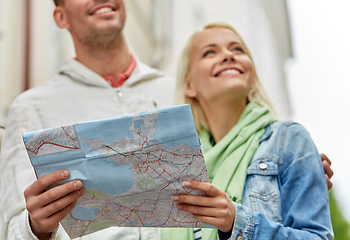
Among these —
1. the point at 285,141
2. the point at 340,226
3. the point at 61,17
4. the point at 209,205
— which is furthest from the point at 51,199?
the point at 340,226

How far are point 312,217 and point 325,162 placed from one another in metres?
0.43

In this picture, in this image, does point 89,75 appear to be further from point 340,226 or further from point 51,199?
point 340,226

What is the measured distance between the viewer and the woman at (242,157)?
148 centimetres

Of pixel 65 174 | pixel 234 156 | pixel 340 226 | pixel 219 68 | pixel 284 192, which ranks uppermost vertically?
pixel 219 68

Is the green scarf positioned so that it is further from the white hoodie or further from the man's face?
the man's face

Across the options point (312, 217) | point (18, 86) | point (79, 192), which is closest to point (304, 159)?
point (312, 217)

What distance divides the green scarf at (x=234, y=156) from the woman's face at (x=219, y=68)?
14cm

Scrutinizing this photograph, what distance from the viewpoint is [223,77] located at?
206 cm

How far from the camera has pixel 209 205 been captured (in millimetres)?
1378

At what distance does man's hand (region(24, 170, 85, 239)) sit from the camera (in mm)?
1370

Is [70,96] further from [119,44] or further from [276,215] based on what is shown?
[276,215]

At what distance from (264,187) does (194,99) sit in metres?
0.77

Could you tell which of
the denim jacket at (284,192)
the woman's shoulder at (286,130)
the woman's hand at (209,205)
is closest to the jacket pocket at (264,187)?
the denim jacket at (284,192)

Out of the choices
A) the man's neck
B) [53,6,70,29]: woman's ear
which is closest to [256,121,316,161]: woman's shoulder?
the man's neck
